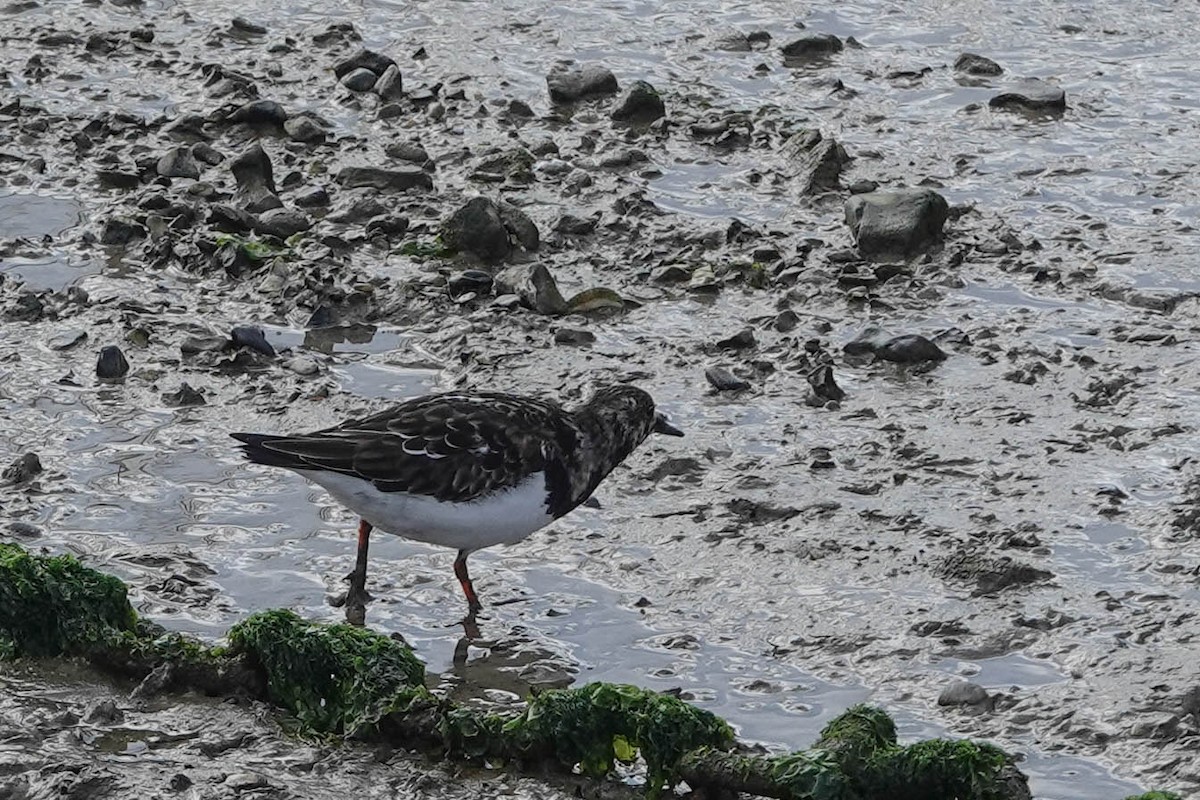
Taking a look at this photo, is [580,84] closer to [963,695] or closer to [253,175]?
[253,175]

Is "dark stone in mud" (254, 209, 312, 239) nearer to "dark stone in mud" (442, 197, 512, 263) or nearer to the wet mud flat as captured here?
the wet mud flat

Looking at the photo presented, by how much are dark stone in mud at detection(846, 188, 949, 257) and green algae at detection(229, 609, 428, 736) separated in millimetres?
3732

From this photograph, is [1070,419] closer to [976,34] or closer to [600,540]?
[600,540]

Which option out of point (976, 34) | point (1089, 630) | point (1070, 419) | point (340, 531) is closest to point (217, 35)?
point (976, 34)

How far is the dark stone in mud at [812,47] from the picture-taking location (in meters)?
11.1

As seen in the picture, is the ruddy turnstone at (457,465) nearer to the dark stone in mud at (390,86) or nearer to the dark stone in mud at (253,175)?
the dark stone in mud at (253,175)

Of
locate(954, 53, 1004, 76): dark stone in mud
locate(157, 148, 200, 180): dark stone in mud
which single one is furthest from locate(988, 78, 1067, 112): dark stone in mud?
locate(157, 148, 200, 180): dark stone in mud

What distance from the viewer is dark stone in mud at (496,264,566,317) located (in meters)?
8.53

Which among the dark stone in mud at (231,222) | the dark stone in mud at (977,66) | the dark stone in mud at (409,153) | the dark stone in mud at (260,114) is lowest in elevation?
the dark stone in mud at (231,222)

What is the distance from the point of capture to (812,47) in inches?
436

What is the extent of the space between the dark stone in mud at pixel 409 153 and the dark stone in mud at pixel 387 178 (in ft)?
0.69

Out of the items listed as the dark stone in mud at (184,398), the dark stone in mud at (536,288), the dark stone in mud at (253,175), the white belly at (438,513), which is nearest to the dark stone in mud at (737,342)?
the dark stone in mud at (536,288)

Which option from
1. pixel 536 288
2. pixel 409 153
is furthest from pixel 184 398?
pixel 409 153

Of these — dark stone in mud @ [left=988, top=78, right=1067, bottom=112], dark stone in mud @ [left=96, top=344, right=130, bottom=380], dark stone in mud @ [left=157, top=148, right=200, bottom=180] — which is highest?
dark stone in mud @ [left=988, top=78, right=1067, bottom=112]
